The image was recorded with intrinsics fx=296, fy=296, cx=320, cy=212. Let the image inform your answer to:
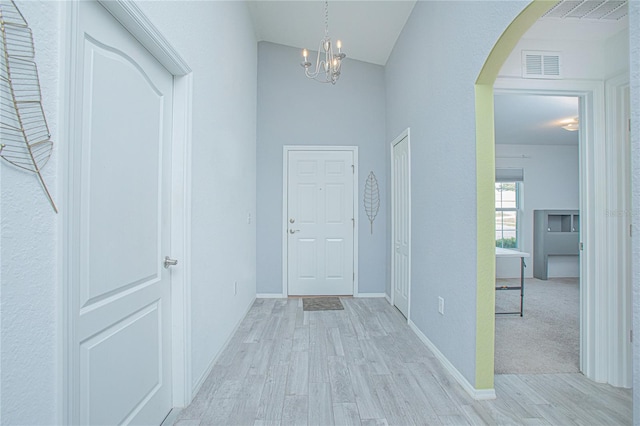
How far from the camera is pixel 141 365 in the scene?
4.56 ft

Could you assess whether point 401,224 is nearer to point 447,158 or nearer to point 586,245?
point 447,158

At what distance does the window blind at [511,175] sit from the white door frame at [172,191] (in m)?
5.82

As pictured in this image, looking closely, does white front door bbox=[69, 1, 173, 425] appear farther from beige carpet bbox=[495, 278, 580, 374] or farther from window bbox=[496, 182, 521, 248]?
window bbox=[496, 182, 521, 248]

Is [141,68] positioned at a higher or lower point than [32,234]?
higher

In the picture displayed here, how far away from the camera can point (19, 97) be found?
0.77m

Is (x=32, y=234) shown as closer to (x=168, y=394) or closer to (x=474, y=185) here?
(x=168, y=394)

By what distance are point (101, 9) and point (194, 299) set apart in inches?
58.6

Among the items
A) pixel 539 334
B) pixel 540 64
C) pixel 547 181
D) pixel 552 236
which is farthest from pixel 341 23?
pixel 552 236

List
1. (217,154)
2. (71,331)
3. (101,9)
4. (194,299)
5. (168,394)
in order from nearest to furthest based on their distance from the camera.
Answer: (71,331) → (101,9) → (168,394) → (194,299) → (217,154)

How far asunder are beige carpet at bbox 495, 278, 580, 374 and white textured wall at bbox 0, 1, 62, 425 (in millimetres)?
2537

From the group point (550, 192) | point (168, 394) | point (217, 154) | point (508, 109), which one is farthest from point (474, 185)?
point (550, 192)

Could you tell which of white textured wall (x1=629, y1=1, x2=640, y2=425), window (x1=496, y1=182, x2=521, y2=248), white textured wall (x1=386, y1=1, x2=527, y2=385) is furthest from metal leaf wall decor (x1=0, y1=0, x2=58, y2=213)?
window (x1=496, y1=182, x2=521, y2=248)

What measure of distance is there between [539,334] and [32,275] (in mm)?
3665

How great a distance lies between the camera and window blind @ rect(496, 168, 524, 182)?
225 inches
